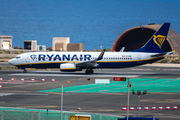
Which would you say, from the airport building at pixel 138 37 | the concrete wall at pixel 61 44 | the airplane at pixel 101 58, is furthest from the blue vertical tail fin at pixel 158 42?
the concrete wall at pixel 61 44

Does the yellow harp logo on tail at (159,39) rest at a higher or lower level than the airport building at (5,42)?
lower

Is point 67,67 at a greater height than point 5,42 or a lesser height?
lesser

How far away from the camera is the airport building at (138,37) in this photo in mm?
94281

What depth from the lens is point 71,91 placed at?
32.8 metres

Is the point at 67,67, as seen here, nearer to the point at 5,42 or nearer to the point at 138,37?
the point at 138,37

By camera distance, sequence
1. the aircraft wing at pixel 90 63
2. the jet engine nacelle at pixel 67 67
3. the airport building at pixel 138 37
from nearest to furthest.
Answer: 1. the jet engine nacelle at pixel 67 67
2. the aircraft wing at pixel 90 63
3. the airport building at pixel 138 37

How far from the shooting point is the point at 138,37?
10462 centimetres

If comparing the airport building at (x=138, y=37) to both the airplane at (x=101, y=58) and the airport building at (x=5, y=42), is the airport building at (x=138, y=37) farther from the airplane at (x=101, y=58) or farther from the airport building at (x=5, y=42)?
the airport building at (x=5, y=42)

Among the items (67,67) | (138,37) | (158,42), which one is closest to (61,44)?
(138,37)

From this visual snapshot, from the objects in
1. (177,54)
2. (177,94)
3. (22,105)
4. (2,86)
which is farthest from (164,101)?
(177,54)

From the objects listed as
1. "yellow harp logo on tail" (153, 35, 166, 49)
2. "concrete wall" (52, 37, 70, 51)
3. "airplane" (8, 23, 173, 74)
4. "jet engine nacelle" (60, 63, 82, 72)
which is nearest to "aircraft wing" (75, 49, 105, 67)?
"airplane" (8, 23, 173, 74)

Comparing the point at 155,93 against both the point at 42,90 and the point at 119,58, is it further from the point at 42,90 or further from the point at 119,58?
the point at 119,58

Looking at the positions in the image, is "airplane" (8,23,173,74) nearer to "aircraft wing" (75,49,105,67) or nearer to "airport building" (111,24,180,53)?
"aircraft wing" (75,49,105,67)

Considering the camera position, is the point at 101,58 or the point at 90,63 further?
the point at 90,63
